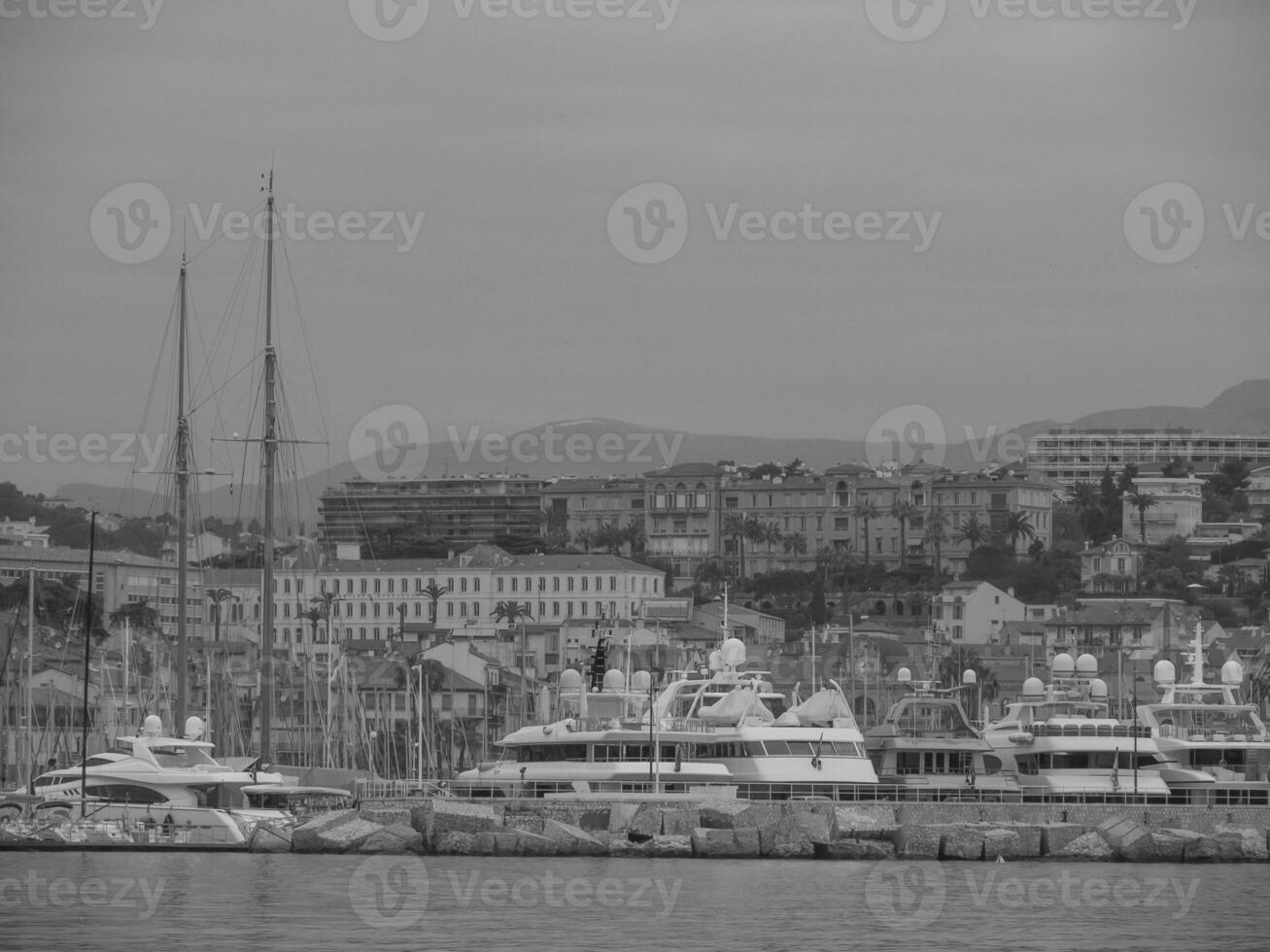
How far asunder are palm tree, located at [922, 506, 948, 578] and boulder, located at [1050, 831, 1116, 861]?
13834cm

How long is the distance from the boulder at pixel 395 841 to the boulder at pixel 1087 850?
13424 mm

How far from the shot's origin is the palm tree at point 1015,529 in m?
194

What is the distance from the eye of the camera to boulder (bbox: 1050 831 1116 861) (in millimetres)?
53094

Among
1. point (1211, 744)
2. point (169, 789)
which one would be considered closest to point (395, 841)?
point (169, 789)

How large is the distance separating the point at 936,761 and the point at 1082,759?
5423 mm

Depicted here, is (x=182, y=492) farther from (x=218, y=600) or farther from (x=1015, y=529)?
(x=1015, y=529)

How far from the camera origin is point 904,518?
19512 centimetres

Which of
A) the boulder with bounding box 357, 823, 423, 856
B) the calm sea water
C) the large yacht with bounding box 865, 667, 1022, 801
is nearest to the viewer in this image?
the calm sea water

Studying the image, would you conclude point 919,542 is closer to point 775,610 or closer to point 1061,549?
point 1061,549

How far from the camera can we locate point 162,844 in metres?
54.0

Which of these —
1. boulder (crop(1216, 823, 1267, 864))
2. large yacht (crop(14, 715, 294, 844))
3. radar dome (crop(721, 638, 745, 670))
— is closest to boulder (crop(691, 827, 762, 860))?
radar dome (crop(721, 638, 745, 670))

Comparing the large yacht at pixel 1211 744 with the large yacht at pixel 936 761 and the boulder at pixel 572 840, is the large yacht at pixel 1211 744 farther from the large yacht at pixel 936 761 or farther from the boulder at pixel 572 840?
the boulder at pixel 572 840

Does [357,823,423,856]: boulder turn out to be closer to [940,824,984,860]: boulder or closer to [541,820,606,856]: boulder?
[541,820,606,856]: boulder

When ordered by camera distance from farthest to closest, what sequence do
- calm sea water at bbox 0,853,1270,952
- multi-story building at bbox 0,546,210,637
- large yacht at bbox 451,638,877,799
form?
multi-story building at bbox 0,546,210,637, large yacht at bbox 451,638,877,799, calm sea water at bbox 0,853,1270,952
